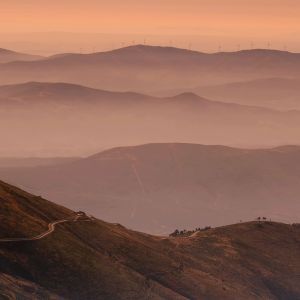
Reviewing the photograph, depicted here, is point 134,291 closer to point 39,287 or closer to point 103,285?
point 103,285

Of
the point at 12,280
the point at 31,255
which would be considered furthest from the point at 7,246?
the point at 12,280

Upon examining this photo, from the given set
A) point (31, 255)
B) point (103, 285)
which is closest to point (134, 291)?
point (103, 285)

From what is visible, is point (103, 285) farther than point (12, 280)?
Yes

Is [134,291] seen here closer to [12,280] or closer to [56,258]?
[56,258]

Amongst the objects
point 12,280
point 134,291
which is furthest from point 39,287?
point 134,291

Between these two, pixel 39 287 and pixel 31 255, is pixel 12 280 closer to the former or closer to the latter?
pixel 39 287

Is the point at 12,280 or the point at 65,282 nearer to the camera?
the point at 12,280

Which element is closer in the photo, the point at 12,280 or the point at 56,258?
the point at 12,280
